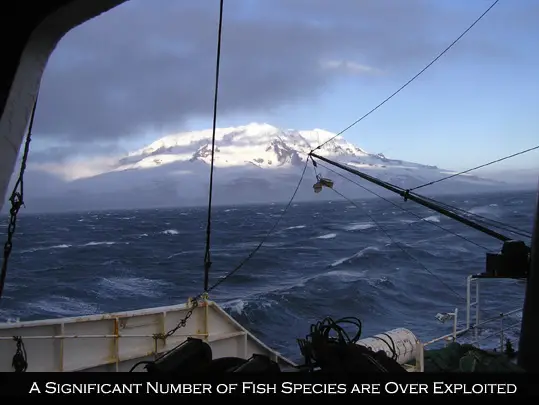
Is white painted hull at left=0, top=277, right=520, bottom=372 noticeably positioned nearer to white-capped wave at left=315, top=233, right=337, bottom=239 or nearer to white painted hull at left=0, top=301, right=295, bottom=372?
white painted hull at left=0, top=301, right=295, bottom=372

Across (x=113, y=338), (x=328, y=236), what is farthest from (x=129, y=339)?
(x=328, y=236)

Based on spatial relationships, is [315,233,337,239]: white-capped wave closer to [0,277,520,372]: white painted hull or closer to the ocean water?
the ocean water

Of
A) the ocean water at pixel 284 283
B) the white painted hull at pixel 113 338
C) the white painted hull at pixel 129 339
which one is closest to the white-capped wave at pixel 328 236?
the ocean water at pixel 284 283

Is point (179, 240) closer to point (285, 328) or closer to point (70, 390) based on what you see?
point (285, 328)

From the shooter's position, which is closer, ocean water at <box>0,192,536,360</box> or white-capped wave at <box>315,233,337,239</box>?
ocean water at <box>0,192,536,360</box>

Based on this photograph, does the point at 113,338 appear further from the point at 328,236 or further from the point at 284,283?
the point at 328,236

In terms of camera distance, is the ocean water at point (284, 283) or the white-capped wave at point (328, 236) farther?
the white-capped wave at point (328, 236)

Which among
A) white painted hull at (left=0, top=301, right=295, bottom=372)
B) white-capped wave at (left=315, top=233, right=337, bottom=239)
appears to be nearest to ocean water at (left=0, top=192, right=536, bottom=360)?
white-capped wave at (left=315, top=233, right=337, bottom=239)

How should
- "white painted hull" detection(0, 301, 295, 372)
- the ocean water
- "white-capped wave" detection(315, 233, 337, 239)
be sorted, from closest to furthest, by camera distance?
"white painted hull" detection(0, 301, 295, 372), the ocean water, "white-capped wave" detection(315, 233, 337, 239)

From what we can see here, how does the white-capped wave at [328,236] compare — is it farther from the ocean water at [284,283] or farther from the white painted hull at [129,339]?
the white painted hull at [129,339]

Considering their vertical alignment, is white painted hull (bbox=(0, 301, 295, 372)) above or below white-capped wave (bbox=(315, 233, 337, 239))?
below

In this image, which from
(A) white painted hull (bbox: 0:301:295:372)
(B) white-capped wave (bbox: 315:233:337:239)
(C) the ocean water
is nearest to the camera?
(A) white painted hull (bbox: 0:301:295:372)

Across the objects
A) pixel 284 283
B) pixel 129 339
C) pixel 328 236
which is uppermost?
pixel 328 236

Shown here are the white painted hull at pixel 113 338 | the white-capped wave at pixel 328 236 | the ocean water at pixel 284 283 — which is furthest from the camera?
the white-capped wave at pixel 328 236
